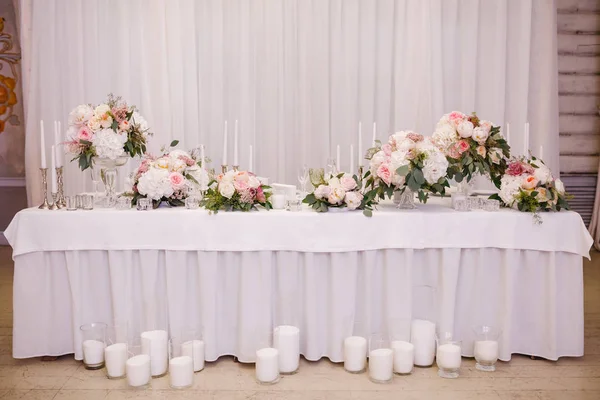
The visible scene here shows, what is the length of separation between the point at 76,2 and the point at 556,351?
16.4ft

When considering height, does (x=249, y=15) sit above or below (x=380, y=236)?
above

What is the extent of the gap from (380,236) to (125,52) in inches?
144

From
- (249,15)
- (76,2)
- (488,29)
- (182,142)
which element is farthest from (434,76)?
(76,2)

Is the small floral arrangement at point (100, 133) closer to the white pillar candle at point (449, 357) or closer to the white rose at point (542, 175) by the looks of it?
the white pillar candle at point (449, 357)

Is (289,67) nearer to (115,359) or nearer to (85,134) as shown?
(85,134)

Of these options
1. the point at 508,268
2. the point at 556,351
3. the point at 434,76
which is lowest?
the point at 556,351

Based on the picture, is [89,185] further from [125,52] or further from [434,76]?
[434,76]

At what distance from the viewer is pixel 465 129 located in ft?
10.7

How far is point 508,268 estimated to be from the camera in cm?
325

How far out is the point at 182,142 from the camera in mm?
5883

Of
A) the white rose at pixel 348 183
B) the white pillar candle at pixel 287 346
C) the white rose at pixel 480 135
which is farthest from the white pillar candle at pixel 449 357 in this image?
the white rose at pixel 480 135

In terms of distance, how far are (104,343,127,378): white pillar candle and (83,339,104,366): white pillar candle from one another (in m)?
0.10

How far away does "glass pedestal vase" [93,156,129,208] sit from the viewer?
3467mm

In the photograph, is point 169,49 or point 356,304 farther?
point 169,49
